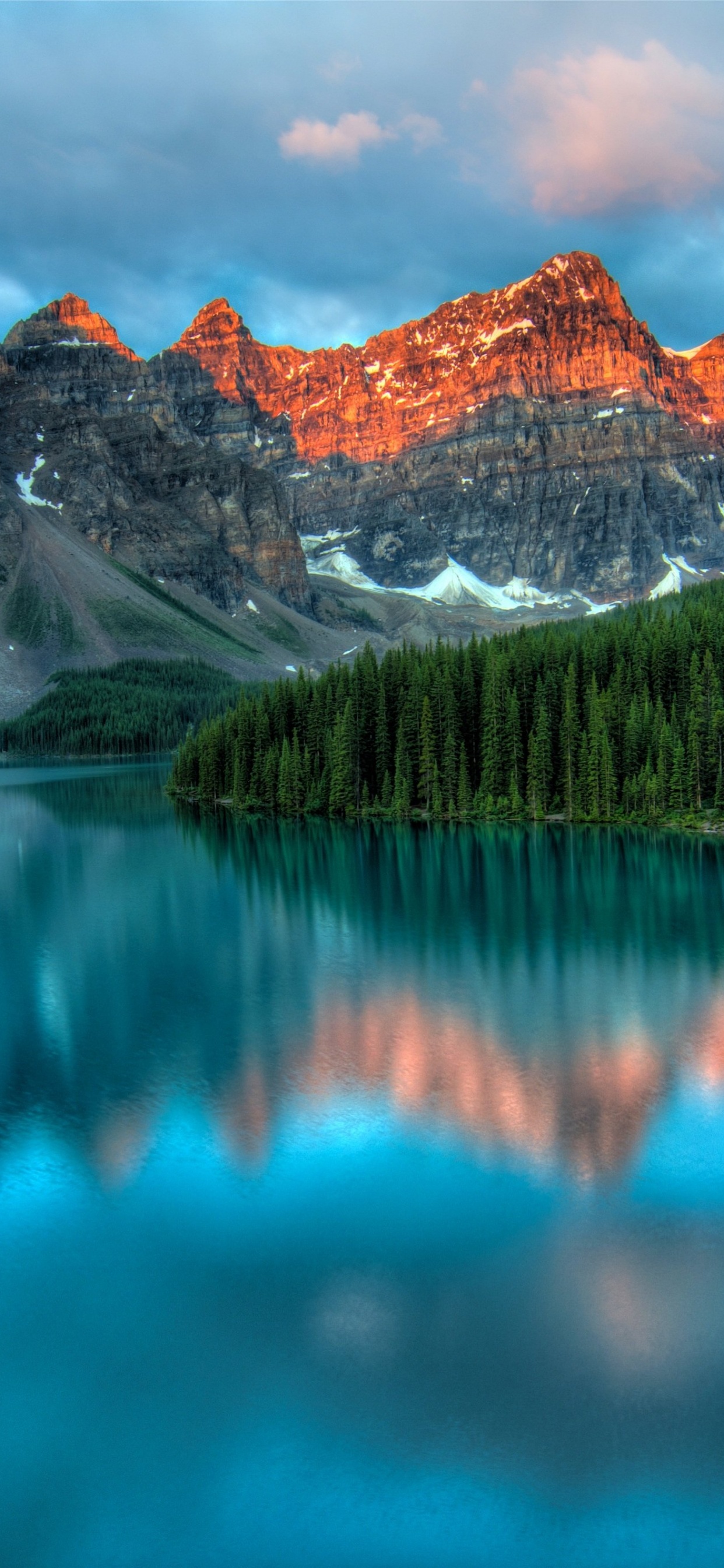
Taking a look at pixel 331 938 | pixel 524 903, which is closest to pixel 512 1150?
pixel 331 938

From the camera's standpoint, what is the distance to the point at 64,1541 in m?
12.4

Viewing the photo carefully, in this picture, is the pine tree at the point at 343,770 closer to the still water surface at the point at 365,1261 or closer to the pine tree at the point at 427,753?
the pine tree at the point at 427,753

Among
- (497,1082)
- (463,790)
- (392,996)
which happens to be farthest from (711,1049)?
(463,790)

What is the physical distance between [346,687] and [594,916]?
51.2 metres

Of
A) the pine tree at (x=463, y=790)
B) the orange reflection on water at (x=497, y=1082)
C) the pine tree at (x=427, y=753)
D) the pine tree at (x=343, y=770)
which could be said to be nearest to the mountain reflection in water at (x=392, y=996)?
the orange reflection on water at (x=497, y=1082)

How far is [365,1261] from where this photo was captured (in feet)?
57.6

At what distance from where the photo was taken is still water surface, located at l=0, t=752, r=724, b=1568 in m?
12.6

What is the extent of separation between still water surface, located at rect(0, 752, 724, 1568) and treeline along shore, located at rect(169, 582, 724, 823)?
4143 centimetres

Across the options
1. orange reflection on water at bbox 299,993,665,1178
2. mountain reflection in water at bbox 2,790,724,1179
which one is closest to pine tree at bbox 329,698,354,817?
mountain reflection in water at bbox 2,790,724,1179

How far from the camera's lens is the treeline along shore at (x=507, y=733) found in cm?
8006

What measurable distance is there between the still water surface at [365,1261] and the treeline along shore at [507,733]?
4143cm

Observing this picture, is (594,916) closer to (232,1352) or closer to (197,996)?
(197,996)

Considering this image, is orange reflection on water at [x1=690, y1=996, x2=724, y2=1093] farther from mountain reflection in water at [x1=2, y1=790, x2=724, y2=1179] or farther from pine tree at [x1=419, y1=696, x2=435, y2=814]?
pine tree at [x1=419, y1=696, x2=435, y2=814]

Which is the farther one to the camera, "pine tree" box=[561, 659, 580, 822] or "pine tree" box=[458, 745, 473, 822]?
"pine tree" box=[458, 745, 473, 822]
